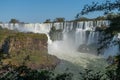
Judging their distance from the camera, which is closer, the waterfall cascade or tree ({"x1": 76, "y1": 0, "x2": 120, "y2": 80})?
tree ({"x1": 76, "y1": 0, "x2": 120, "y2": 80})

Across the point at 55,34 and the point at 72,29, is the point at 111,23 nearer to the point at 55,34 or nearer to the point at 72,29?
the point at 72,29

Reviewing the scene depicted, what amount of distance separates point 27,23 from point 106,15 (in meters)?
55.9

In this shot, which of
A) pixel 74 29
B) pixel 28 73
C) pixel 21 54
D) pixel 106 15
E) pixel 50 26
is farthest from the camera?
pixel 50 26

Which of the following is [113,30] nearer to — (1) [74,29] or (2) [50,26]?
(1) [74,29]

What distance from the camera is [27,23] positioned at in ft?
206

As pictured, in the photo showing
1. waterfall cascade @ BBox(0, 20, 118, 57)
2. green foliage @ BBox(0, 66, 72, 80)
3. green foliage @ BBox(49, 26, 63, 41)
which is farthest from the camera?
green foliage @ BBox(49, 26, 63, 41)

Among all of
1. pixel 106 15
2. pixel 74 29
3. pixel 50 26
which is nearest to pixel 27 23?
pixel 50 26

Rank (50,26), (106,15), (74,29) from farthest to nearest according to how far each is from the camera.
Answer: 1. (50,26)
2. (74,29)
3. (106,15)

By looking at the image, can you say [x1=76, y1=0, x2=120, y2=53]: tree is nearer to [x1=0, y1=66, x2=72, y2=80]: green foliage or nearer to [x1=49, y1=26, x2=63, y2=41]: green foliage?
[x1=0, y1=66, x2=72, y2=80]: green foliage

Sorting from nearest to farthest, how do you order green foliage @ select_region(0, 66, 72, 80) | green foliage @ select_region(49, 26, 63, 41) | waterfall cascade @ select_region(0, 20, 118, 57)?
1. green foliage @ select_region(0, 66, 72, 80)
2. waterfall cascade @ select_region(0, 20, 118, 57)
3. green foliage @ select_region(49, 26, 63, 41)

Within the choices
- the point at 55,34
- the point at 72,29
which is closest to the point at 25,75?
the point at 72,29

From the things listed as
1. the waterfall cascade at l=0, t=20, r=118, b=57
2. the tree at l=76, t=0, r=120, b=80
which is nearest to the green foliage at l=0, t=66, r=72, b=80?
the tree at l=76, t=0, r=120, b=80

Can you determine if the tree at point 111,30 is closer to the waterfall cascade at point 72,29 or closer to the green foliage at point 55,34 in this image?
the waterfall cascade at point 72,29

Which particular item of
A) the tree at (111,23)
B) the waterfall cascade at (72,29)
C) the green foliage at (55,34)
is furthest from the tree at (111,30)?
the green foliage at (55,34)
